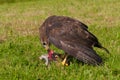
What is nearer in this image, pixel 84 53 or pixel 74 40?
pixel 84 53

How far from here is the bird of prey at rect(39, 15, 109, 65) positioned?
7.97m

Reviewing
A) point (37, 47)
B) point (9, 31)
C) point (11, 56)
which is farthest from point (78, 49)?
point (9, 31)

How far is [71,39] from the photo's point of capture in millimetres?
8242

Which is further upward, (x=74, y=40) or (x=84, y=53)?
(x=74, y=40)

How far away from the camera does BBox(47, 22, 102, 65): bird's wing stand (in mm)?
7945

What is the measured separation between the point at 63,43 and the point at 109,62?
114cm

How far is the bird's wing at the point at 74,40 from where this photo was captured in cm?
795

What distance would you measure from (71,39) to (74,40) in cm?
7

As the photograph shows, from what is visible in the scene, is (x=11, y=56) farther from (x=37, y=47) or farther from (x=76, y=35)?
(x=76, y=35)

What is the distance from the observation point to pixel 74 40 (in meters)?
8.23

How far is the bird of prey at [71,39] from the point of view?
7.97 m

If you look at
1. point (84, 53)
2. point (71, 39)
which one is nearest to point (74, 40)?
point (71, 39)

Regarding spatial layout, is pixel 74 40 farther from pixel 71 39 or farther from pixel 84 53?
pixel 84 53

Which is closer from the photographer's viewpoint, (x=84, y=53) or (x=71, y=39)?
(x=84, y=53)
